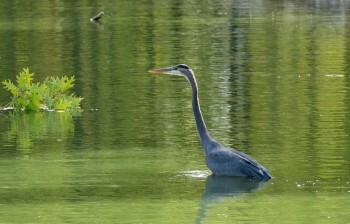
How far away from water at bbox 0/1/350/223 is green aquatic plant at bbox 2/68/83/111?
11.5 inches

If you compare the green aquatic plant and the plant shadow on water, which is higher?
the green aquatic plant

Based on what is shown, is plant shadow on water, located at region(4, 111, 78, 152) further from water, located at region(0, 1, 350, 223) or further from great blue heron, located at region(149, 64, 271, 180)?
great blue heron, located at region(149, 64, 271, 180)

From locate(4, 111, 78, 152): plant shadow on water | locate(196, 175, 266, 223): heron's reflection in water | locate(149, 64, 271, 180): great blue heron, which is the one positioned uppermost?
locate(149, 64, 271, 180): great blue heron

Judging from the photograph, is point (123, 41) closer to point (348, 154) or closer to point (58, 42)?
point (58, 42)

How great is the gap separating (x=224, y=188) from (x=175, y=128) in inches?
207

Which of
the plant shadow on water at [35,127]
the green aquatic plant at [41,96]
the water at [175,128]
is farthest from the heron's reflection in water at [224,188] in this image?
the green aquatic plant at [41,96]

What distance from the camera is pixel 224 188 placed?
15664mm

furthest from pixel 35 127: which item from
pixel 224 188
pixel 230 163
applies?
pixel 224 188

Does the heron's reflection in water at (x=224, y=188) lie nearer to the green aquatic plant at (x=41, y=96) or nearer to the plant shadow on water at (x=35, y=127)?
the plant shadow on water at (x=35, y=127)

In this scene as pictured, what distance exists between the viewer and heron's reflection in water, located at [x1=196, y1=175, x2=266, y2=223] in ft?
49.0

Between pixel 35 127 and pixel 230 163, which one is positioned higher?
pixel 230 163

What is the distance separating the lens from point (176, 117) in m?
22.1

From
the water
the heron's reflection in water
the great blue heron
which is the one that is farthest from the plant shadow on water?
the heron's reflection in water

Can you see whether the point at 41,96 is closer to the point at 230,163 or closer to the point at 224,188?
the point at 230,163
